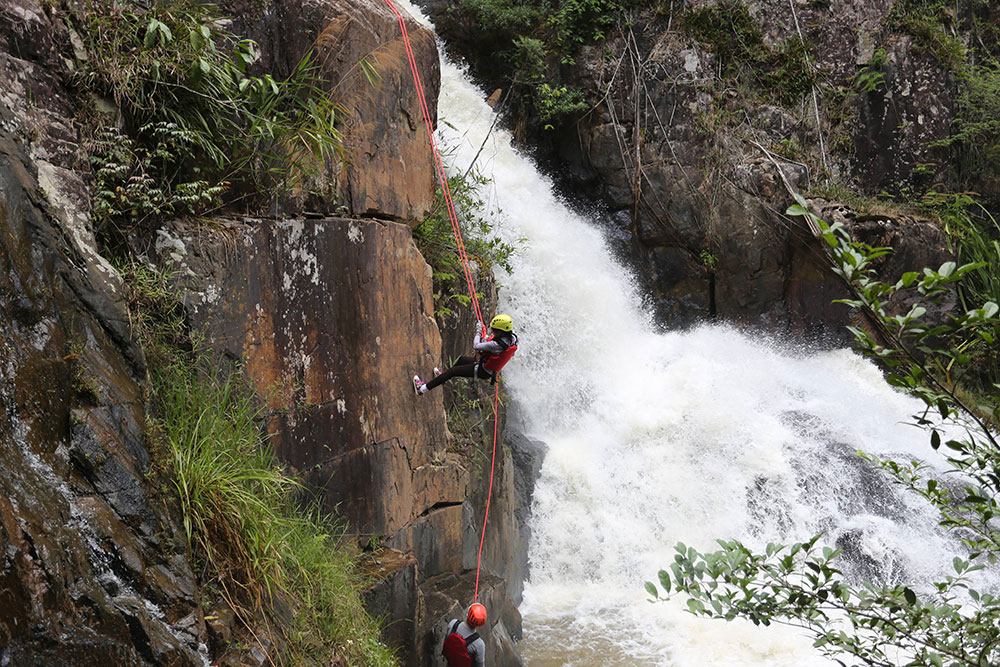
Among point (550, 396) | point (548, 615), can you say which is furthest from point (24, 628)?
point (550, 396)

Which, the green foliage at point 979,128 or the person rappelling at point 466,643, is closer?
the person rappelling at point 466,643

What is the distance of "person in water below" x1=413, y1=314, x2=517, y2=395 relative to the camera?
5312 millimetres

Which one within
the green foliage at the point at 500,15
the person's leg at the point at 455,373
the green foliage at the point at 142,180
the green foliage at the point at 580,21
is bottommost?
the person's leg at the point at 455,373

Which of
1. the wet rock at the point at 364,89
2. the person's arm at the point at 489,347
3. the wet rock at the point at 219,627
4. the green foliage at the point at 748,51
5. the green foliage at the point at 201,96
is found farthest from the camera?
the green foliage at the point at 748,51

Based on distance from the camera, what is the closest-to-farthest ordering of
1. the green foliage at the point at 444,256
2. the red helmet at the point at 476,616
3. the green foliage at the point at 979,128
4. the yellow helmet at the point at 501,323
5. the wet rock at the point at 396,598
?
the wet rock at the point at 396,598, the red helmet at the point at 476,616, the yellow helmet at the point at 501,323, the green foliage at the point at 444,256, the green foliage at the point at 979,128

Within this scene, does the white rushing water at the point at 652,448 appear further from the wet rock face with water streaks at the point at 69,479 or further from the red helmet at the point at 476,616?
the wet rock face with water streaks at the point at 69,479

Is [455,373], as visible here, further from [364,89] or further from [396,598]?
[364,89]

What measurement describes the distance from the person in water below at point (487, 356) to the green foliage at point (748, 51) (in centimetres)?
846

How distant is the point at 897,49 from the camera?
11516 millimetres

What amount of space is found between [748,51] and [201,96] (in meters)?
10.2

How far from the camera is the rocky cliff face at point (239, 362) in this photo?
2508 mm

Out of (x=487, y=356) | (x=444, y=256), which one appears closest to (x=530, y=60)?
(x=444, y=256)

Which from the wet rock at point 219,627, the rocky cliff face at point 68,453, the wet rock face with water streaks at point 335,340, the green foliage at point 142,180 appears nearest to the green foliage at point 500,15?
the wet rock face with water streaks at point 335,340

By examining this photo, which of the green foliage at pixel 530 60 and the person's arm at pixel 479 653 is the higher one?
the green foliage at pixel 530 60
